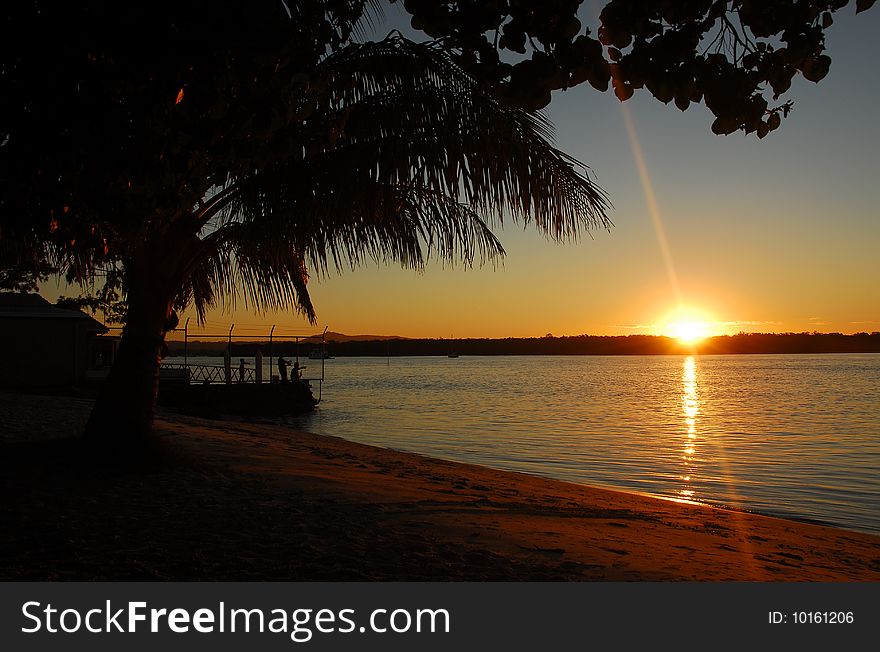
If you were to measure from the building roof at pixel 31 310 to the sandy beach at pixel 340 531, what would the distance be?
17949 millimetres

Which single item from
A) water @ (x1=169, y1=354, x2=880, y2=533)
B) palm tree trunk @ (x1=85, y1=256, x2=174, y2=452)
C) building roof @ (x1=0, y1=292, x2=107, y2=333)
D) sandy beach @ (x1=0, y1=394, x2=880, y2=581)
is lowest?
water @ (x1=169, y1=354, x2=880, y2=533)

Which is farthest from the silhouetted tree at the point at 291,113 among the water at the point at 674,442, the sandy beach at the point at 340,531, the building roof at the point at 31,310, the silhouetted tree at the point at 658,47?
the building roof at the point at 31,310

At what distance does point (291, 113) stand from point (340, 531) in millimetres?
3494

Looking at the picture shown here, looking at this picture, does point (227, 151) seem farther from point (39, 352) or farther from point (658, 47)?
point (39, 352)

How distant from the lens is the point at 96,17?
191 inches

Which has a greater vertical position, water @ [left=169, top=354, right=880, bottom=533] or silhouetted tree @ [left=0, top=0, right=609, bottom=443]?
silhouetted tree @ [left=0, top=0, right=609, bottom=443]

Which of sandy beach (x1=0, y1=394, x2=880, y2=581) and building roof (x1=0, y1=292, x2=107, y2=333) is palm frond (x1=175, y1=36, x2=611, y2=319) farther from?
building roof (x1=0, y1=292, x2=107, y2=333)

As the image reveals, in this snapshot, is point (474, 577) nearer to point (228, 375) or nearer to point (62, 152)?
point (62, 152)

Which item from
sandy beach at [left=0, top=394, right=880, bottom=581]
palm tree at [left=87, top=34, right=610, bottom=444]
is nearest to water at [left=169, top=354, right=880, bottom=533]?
sandy beach at [left=0, top=394, right=880, bottom=581]

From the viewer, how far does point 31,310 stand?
28109 millimetres

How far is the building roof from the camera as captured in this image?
89.7ft

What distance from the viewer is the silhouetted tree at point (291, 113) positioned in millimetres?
4258

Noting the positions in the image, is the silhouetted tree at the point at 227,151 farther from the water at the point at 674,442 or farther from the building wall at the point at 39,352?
the building wall at the point at 39,352

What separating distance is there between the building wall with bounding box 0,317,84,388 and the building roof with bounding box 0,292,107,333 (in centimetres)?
20
